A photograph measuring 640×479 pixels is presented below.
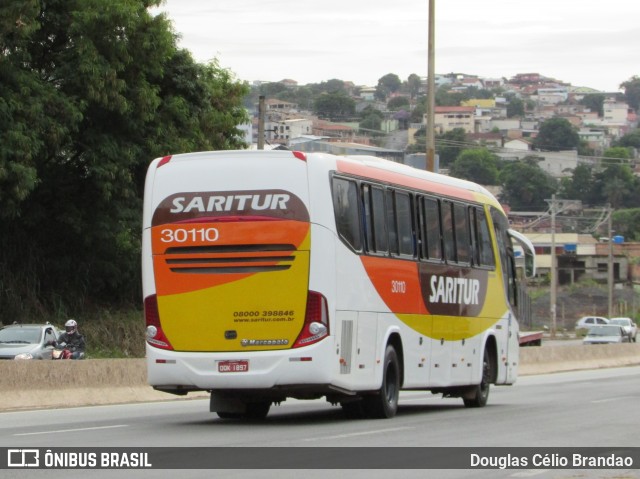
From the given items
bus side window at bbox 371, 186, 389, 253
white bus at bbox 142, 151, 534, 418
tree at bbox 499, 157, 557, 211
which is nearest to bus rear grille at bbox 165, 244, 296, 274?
white bus at bbox 142, 151, 534, 418

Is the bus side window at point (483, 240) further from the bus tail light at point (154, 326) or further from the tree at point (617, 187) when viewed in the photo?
the tree at point (617, 187)

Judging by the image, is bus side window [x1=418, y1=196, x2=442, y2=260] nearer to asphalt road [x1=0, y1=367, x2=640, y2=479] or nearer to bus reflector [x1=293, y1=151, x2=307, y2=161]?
asphalt road [x1=0, y1=367, x2=640, y2=479]

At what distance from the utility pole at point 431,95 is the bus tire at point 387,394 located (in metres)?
12.5

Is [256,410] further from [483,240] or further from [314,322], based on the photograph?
[483,240]

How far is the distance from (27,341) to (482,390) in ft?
46.0

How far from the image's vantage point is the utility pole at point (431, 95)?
3200cm

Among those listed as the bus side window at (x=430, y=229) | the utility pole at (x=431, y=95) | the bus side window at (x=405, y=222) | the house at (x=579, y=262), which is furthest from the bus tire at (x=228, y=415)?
the house at (x=579, y=262)

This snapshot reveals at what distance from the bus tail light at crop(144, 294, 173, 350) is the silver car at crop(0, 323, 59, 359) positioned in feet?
50.4

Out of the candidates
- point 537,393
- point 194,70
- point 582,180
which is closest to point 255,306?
point 537,393

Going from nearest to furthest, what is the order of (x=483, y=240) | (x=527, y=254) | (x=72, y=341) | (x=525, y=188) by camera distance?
(x=483, y=240) < (x=527, y=254) < (x=72, y=341) < (x=525, y=188)

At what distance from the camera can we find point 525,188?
17550 centimetres

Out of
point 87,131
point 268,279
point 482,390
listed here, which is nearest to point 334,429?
point 268,279

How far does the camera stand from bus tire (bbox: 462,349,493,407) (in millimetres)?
23516

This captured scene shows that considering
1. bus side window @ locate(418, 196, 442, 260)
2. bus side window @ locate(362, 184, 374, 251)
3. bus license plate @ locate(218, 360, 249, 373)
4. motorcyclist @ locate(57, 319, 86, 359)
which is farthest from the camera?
motorcyclist @ locate(57, 319, 86, 359)
